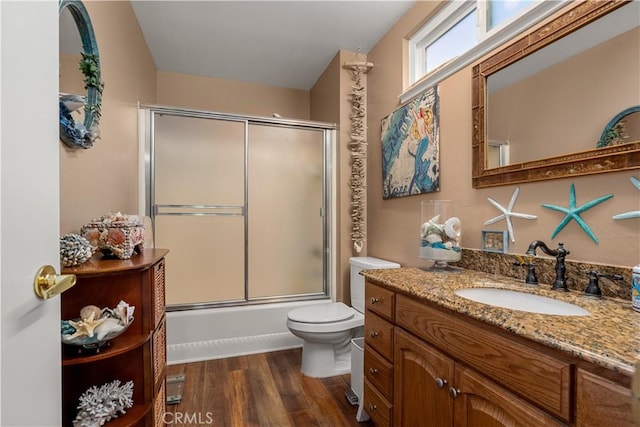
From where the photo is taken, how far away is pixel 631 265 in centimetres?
98

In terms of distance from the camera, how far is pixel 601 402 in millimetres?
599

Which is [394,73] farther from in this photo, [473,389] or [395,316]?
[473,389]

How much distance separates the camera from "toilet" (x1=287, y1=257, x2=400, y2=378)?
1957mm

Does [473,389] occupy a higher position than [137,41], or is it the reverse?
[137,41]

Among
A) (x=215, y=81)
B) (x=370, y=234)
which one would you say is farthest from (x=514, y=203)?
(x=215, y=81)

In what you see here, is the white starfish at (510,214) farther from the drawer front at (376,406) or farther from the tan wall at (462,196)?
the drawer front at (376,406)

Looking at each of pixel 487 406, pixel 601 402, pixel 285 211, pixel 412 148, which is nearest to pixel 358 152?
pixel 412 148

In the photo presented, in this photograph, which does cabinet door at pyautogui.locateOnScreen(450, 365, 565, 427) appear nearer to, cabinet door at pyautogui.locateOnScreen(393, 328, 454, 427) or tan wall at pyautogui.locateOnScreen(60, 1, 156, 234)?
cabinet door at pyautogui.locateOnScreen(393, 328, 454, 427)

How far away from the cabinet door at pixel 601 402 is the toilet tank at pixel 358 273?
4.82 feet

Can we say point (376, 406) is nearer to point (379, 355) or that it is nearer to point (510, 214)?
point (379, 355)

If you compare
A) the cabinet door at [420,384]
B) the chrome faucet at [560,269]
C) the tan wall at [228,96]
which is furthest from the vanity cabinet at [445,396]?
the tan wall at [228,96]

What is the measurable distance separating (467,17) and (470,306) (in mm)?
1657

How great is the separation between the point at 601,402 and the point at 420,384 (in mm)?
619

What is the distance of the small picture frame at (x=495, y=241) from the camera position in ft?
4.55
